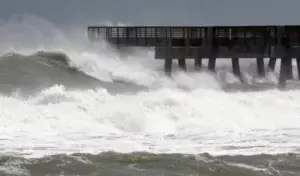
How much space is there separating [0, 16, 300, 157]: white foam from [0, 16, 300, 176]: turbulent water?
2 cm

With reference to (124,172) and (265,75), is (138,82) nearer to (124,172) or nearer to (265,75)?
(265,75)

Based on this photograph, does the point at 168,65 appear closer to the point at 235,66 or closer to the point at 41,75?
the point at 235,66

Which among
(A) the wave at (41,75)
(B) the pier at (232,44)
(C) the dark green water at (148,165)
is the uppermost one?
(B) the pier at (232,44)

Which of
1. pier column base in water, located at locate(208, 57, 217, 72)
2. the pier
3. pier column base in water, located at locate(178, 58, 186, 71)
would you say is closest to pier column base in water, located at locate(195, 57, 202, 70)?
the pier

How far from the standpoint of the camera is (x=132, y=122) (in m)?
15.3

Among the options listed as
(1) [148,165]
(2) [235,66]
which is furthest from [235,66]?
(1) [148,165]

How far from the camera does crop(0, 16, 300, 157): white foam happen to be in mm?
11234

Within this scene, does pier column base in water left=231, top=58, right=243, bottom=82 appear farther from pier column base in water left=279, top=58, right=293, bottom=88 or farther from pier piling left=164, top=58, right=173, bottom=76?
pier piling left=164, top=58, right=173, bottom=76

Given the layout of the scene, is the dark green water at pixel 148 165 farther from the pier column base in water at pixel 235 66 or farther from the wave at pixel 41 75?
the pier column base in water at pixel 235 66

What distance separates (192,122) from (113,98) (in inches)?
114

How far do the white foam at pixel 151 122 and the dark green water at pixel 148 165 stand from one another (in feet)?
1.86

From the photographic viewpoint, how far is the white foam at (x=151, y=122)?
11.2 m

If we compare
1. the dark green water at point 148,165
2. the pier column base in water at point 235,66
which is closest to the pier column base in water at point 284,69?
the pier column base in water at point 235,66

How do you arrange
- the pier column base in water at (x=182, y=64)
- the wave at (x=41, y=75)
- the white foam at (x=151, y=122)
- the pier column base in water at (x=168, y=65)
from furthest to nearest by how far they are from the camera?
the pier column base in water at (x=182, y=64), the pier column base in water at (x=168, y=65), the wave at (x=41, y=75), the white foam at (x=151, y=122)
